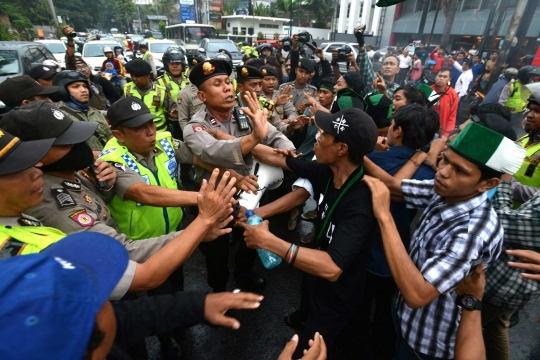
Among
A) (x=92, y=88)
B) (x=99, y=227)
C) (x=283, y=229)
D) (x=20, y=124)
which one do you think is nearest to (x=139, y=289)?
(x=99, y=227)

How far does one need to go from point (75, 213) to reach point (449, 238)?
75.9 inches

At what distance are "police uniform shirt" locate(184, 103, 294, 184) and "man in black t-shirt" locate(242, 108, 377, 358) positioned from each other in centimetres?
31

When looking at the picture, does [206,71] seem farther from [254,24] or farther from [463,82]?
[254,24]

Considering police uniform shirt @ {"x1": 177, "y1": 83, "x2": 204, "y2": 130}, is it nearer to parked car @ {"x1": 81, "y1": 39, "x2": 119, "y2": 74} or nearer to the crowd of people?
the crowd of people

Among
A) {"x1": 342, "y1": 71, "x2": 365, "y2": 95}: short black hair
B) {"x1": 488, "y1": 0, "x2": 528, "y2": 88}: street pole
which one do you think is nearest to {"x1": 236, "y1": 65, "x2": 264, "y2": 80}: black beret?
{"x1": 342, "y1": 71, "x2": 365, "y2": 95}: short black hair

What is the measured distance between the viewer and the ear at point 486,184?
4.78ft

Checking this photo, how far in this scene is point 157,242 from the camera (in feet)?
5.41

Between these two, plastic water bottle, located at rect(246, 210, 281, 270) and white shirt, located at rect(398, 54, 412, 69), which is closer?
plastic water bottle, located at rect(246, 210, 281, 270)

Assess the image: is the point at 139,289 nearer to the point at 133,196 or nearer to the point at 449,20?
the point at 133,196

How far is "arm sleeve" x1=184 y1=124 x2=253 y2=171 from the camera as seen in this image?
208cm

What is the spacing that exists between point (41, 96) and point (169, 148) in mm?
2034

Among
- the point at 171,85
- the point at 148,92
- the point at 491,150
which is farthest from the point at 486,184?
Result: the point at 171,85

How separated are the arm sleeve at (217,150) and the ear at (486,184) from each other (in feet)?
4.65

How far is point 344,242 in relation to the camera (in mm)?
1600
